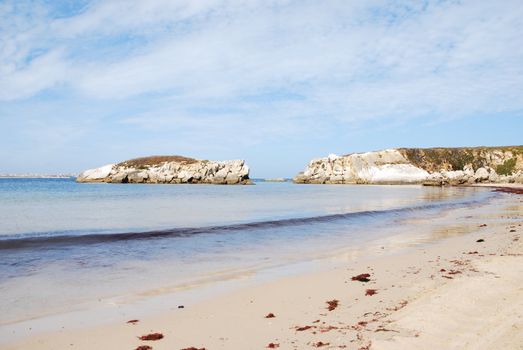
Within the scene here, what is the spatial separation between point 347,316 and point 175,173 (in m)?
118

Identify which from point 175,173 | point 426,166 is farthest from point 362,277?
point 426,166

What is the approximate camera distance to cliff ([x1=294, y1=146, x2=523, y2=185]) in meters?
114

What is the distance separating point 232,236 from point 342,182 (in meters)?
112

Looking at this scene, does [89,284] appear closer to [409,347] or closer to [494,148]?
[409,347]

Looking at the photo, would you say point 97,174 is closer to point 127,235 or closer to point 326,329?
point 127,235

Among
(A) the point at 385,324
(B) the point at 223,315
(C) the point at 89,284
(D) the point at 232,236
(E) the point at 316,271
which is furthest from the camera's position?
(D) the point at 232,236

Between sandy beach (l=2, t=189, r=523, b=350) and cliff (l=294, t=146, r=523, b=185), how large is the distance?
112m

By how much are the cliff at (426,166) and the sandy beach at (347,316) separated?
112m

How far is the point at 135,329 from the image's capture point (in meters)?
6.16

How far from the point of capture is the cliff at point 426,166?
373 ft

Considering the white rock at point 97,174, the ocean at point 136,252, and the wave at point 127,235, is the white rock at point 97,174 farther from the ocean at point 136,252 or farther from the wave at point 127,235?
the wave at point 127,235

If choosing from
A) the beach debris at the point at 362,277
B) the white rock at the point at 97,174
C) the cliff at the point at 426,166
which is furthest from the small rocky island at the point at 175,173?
the beach debris at the point at 362,277

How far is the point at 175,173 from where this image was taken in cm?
12181

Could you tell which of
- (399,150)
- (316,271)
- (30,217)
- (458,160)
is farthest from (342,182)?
(316,271)
